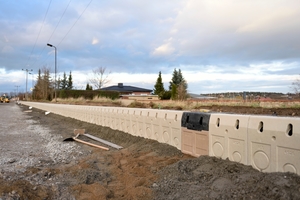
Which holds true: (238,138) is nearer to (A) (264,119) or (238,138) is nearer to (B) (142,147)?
(A) (264,119)

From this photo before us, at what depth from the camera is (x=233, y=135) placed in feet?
17.4

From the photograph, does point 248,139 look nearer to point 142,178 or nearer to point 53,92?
point 142,178

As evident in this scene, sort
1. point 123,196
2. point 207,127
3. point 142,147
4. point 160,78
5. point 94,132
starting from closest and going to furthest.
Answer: point 123,196, point 207,127, point 142,147, point 94,132, point 160,78

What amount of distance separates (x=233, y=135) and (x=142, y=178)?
1880 millimetres

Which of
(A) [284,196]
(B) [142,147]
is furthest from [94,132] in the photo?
(A) [284,196]

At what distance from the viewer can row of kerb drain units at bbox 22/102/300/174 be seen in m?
4.27

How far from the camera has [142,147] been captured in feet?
26.9

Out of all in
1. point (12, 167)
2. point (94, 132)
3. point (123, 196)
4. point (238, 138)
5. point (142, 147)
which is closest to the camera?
point (123, 196)

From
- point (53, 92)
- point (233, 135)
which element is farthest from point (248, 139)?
point (53, 92)

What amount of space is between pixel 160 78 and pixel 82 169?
73.5 metres

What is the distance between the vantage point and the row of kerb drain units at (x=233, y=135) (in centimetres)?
427

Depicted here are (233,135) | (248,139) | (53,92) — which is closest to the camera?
(248,139)

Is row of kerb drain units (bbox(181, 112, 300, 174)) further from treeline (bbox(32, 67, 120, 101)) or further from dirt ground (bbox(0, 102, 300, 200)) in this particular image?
treeline (bbox(32, 67, 120, 101))

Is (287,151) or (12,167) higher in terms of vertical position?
(287,151)
